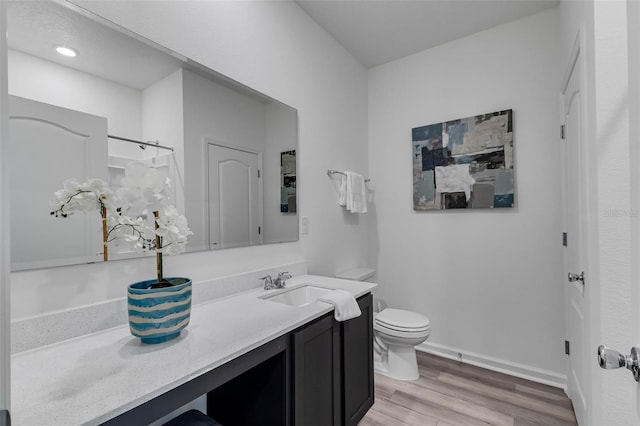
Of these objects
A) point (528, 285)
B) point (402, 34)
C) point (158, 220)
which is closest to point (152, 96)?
point (158, 220)

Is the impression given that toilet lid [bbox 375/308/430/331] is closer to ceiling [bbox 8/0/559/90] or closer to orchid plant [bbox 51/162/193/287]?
orchid plant [bbox 51/162/193/287]

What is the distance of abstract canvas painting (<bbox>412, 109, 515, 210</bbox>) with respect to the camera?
2.30 meters

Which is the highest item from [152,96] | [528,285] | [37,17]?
[37,17]

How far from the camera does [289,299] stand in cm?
175

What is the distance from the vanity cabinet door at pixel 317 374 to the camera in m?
1.20

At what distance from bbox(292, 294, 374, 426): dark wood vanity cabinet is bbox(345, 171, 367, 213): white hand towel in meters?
0.91

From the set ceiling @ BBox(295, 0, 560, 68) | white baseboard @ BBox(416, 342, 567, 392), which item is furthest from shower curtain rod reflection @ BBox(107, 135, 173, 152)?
white baseboard @ BBox(416, 342, 567, 392)

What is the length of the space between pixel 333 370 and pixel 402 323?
2.83 feet

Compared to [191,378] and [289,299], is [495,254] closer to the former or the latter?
[289,299]

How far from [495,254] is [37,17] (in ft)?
9.45

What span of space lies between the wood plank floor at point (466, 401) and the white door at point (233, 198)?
130cm

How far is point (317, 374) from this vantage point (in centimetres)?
133

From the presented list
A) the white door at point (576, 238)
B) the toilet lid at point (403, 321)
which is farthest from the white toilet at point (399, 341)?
the white door at point (576, 238)

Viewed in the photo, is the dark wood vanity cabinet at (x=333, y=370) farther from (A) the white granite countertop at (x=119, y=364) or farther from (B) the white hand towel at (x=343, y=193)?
(B) the white hand towel at (x=343, y=193)
